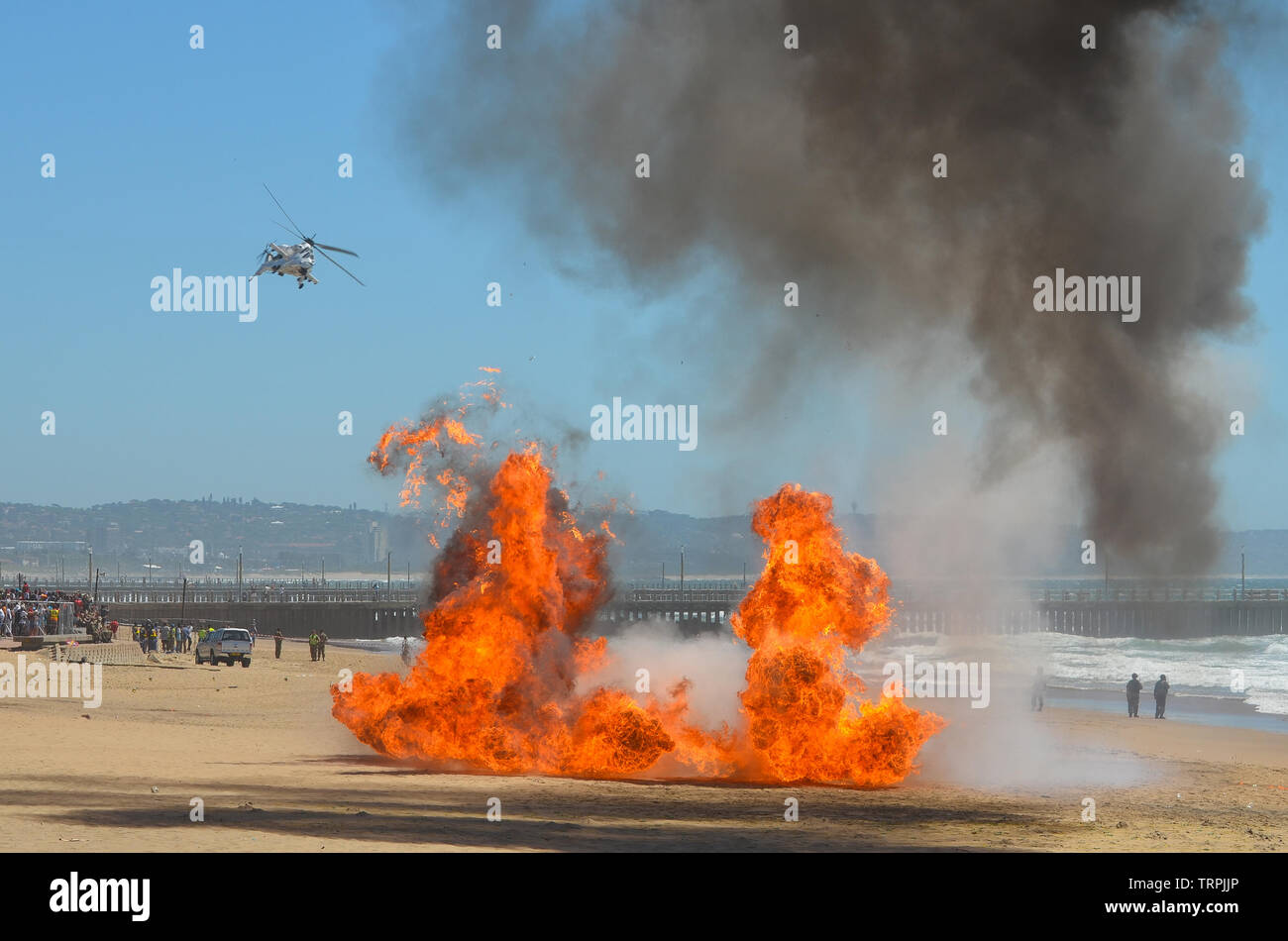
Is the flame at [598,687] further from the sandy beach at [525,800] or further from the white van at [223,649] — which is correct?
the white van at [223,649]

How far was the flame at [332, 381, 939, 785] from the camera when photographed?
26344 mm

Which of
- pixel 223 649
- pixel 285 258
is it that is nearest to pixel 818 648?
pixel 285 258

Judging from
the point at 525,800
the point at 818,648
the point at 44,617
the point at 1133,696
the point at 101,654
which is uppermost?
the point at 818,648

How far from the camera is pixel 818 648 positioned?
86.2ft

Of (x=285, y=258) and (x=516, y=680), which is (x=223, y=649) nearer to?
(x=285, y=258)

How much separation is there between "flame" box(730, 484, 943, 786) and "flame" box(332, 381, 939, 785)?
1.1 inches

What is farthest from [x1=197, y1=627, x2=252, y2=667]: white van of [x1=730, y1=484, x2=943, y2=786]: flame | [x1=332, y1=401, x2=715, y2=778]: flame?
[x1=730, y1=484, x2=943, y2=786]: flame

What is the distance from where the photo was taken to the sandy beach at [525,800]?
19.1m

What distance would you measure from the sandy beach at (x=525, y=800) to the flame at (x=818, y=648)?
0.81m

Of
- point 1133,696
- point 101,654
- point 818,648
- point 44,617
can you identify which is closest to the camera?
point 818,648

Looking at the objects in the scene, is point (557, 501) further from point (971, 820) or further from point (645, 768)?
point (971, 820)

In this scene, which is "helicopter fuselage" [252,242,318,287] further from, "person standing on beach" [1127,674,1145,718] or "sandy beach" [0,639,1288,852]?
"person standing on beach" [1127,674,1145,718]

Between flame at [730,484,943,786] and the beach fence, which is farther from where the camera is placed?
the beach fence

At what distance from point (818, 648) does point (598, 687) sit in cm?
452
